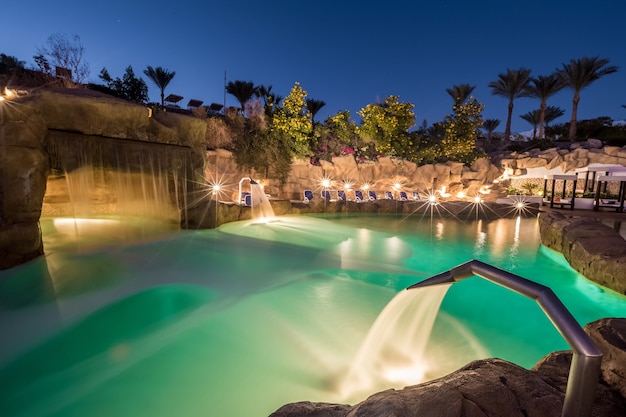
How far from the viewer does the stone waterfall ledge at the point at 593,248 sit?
19.4 ft

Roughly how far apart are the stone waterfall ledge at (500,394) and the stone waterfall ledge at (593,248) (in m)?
5.34

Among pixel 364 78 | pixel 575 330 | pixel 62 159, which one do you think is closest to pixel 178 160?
pixel 62 159

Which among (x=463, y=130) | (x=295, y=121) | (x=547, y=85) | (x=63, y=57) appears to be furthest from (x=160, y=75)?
(x=547, y=85)

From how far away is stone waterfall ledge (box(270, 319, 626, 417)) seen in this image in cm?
146

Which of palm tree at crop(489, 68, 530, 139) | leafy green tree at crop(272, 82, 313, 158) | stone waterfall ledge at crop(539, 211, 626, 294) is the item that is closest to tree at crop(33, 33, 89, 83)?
leafy green tree at crop(272, 82, 313, 158)

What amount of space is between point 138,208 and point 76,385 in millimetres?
7929

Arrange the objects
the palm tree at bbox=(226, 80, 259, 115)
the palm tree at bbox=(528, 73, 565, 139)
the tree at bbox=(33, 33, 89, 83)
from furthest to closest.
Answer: the palm tree at bbox=(226, 80, 259, 115) → the palm tree at bbox=(528, 73, 565, 139) → the tree at bbox=(33, 33, 89, 83)

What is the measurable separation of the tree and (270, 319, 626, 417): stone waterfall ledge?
22744mm

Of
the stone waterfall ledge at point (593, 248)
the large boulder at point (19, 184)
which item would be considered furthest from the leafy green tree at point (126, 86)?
the stone waterfall ledge at point (593, 248)

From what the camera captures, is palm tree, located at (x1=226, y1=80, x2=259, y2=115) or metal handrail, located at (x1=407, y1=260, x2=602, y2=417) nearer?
metal handrail, located at (x1=407, y1=260, x2=602, y2=417)

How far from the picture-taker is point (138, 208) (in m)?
10.1

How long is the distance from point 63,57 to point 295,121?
13940 millimetres

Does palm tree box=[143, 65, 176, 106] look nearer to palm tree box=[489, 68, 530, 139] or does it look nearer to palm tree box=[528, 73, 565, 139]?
palm tree box=[489, 68, 530, 139]

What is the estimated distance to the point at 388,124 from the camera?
65.1 ft
